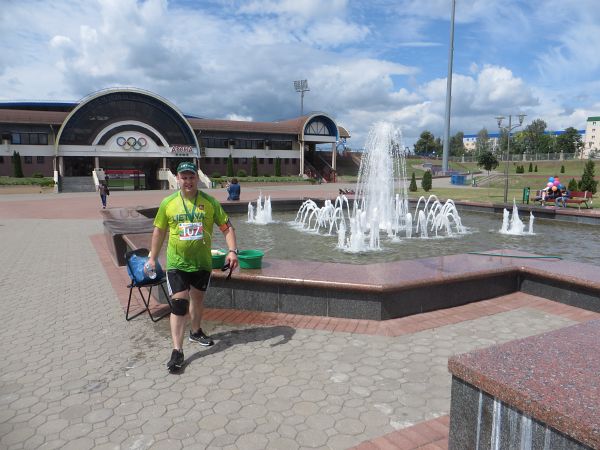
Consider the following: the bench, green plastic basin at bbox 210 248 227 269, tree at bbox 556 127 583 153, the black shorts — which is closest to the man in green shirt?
the black shorts

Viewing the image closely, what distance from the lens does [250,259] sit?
5.61 meters

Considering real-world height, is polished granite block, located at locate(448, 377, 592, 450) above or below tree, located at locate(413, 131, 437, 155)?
below

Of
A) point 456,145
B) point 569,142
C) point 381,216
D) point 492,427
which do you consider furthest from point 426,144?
point 492,427

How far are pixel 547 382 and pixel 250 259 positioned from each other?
402cm


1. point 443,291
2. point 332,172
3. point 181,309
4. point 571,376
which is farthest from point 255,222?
point 332,172

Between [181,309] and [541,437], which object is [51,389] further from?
[541,437]

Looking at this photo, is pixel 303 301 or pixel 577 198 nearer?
pixel 303 301

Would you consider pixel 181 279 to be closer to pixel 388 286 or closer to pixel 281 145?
pixel 388 286

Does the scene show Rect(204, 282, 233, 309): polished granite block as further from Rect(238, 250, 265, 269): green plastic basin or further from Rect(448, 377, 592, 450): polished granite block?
Rect(448, 377, 592, 450): polished granite block

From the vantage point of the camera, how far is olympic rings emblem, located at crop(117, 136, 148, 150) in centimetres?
4056

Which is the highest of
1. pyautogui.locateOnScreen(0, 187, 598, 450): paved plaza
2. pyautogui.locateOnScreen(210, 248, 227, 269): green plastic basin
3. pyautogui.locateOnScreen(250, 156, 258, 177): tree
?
pyautogui.locateOnScreen(250, 156, 258, 177): tree

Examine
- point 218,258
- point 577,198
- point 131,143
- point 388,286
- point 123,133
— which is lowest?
point 388,286

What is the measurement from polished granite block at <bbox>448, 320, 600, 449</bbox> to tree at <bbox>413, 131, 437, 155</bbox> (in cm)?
11100

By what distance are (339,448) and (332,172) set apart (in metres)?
50.3
